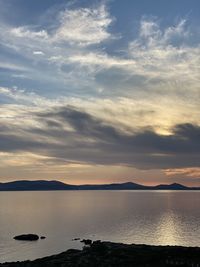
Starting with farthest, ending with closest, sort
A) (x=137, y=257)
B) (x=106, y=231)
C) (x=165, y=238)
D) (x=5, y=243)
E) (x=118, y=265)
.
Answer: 1. (x=106, y=231)
2. (x=165, y=238)
3. (x=5, y=243)
4. (x=137, y=257)
5. (x=118, y=265)

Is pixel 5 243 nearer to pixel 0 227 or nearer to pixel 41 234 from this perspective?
pixel 41 234

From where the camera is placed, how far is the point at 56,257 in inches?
4117

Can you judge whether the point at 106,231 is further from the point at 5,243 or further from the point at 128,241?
the point at 5,243

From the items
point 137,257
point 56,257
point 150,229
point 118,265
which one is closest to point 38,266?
point 56,257

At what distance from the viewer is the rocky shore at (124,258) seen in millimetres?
94375

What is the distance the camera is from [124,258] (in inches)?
3971

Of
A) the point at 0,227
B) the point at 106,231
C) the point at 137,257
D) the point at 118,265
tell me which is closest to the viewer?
the point at 118,265

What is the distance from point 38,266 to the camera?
93375mm

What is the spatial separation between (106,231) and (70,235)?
19940 mm

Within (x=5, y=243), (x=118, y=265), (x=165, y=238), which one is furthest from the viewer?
(x=165, y=238)

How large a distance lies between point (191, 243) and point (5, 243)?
229 ft

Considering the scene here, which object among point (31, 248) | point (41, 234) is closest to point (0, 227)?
point (41, 234)

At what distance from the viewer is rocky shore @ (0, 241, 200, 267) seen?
310 ft

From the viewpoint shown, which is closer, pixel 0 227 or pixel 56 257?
pixel 56 257
